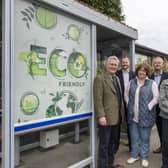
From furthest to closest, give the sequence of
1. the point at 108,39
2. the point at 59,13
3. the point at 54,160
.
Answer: the point at 108,39
the point at 54,160
the point at 59,13

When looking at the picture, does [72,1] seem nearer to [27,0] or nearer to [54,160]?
[27,0]

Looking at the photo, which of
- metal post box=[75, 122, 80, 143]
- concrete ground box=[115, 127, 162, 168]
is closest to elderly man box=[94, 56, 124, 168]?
metal post box=[75, 122, 80, 143]

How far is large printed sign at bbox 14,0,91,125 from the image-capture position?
8.31 ft

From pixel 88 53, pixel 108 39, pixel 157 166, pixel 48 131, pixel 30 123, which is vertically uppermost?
pixel 108 39

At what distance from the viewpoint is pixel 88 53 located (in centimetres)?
362

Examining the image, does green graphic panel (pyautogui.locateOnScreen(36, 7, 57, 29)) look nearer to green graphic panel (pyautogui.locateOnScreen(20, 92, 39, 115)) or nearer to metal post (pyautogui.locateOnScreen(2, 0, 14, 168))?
metal post (pyautogui.locateOnScreen(2, 0, 14, 168))

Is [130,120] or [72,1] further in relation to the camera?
[130,120]

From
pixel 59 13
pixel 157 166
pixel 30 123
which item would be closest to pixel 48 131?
pixel 30 123

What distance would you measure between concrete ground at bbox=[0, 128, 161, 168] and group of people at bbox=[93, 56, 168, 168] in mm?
251

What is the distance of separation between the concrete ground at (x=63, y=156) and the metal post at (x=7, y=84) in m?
A: 1.21

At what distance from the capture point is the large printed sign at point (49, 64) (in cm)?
253

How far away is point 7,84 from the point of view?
232cm

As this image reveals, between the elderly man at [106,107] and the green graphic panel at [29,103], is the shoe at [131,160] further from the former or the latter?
the green graphic panel at [29,103]

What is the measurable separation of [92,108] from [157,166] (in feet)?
4.79
